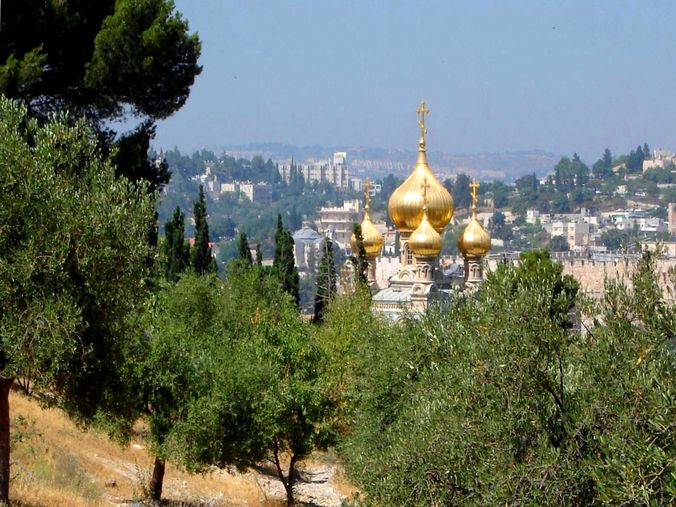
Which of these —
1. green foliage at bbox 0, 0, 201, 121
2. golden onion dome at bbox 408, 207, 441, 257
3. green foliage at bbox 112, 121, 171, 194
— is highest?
green foliage at bbox 0, 0, 201, 121

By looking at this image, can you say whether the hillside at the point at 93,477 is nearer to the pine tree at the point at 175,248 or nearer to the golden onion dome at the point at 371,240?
the pine tree at the point at 175,248

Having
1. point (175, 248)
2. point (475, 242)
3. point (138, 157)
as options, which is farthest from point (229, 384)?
point (475, 242)

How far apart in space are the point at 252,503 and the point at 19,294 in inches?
407

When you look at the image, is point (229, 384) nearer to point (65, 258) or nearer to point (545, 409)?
point (65, 258)

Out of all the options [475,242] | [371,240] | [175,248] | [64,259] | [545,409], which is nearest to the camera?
[545,409]

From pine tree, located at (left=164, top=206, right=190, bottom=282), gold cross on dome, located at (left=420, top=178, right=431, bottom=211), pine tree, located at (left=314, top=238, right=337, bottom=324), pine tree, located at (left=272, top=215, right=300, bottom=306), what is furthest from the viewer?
gold cross on dome, located at (left=420, top=178, right=431, bottom=211)

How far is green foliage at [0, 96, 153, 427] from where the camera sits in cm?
1222

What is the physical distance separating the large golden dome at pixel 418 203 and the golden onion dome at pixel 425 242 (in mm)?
1929

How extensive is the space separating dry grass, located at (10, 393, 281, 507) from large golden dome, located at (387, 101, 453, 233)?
24.2m

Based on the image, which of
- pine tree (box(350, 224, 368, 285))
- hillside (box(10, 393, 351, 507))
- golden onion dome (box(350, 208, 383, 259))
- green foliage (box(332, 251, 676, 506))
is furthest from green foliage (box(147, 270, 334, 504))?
golden onion dome (box(350, 208, 383, 259))

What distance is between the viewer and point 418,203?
157ft

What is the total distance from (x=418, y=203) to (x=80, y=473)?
30.7 meters

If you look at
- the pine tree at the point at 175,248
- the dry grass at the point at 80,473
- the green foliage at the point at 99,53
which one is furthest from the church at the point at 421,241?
the green foliage at the point at 99,53

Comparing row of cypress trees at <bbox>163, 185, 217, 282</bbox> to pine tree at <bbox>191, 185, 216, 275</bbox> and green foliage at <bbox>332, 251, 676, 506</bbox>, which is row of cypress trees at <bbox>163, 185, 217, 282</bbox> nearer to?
pine tree at <bbox>191, 185, 216, 275</bbox>
